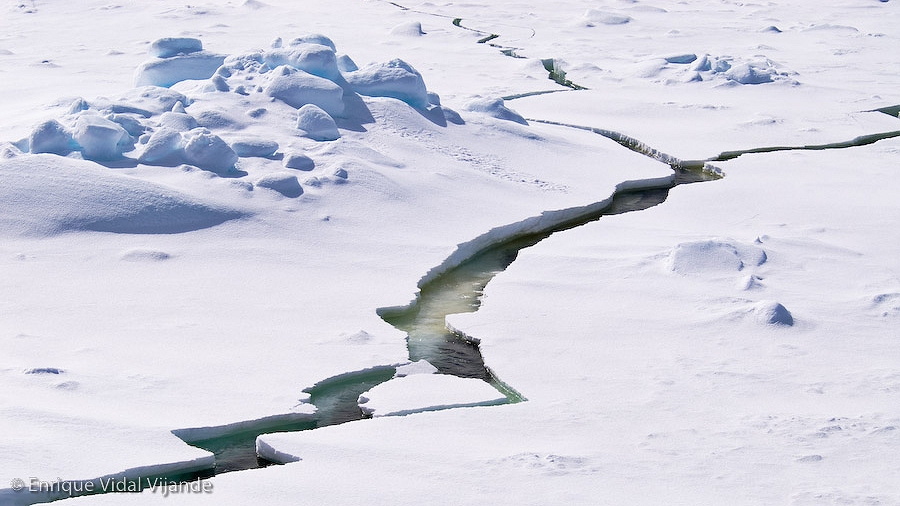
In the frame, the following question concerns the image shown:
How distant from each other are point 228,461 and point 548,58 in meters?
12.0

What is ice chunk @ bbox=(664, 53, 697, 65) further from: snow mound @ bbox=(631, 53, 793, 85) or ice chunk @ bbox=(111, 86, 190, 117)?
ice chunk @ bbox=(111, 86, 190, 117)

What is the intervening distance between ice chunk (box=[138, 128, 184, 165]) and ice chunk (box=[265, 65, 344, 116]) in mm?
1468

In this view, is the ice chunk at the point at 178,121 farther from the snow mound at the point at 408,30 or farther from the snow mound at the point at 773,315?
the snow mound at the point at 408,30

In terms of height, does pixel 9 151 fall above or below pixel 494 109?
above

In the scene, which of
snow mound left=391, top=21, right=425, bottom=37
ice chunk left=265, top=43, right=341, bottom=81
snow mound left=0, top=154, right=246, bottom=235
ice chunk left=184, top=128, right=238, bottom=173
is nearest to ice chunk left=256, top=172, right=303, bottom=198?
ice chunk left=184, top=128, right=238, bottom=173

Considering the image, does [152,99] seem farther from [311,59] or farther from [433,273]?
[433,273]

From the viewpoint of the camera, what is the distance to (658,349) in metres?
5.74

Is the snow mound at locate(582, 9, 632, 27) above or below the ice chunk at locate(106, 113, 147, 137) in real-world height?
below

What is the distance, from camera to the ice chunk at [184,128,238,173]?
7914 millimetres

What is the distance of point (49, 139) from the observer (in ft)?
25.1

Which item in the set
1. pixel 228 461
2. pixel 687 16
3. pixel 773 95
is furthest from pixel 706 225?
pixel 687 16

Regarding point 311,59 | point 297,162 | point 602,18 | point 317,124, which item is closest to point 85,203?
point 297,162

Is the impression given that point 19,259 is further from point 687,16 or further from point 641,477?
point 687,16

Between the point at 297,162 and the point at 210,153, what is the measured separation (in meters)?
0.71
